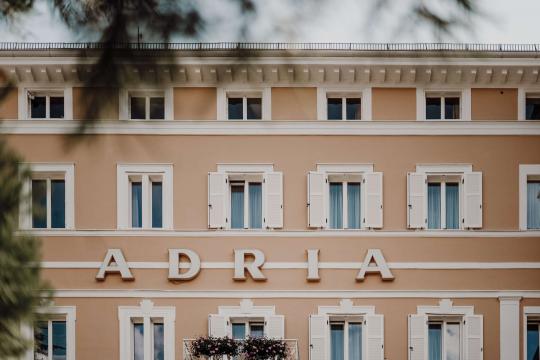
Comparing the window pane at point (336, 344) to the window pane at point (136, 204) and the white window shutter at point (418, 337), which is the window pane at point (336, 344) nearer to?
the white window shutter at point (418, 337)

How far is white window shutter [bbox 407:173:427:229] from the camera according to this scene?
16.1 meters

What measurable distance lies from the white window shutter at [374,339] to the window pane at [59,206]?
596cm

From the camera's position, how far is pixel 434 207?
1641 centimetres

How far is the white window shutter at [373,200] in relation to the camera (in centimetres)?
1611

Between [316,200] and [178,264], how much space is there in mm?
2796

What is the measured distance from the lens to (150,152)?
2.54 meters

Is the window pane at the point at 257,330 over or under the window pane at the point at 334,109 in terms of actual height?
under

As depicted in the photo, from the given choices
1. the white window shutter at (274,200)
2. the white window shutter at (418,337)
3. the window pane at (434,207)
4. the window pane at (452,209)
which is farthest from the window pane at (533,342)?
the white window shutter at (274,200)

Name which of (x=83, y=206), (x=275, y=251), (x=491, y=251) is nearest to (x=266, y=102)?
(x=275, y=251)

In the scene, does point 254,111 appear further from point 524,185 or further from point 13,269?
point 13,269

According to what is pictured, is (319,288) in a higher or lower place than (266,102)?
lower

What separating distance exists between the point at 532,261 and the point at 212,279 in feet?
19.5

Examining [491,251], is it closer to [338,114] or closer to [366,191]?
[366,191]

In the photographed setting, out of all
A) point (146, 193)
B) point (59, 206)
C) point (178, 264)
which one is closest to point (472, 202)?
point (178, 264)
